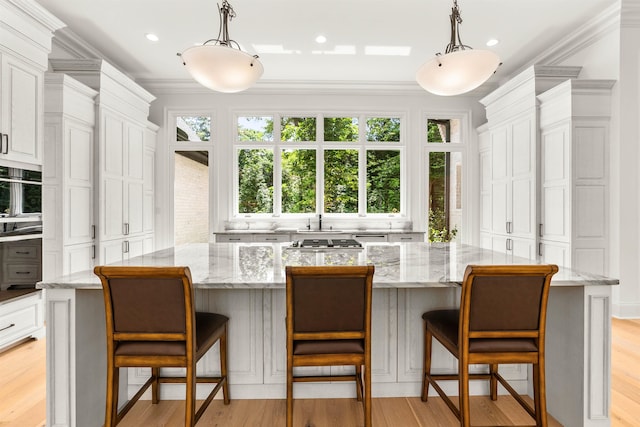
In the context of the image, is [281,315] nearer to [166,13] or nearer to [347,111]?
[166,13]

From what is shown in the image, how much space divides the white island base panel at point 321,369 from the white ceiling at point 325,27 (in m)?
2.95

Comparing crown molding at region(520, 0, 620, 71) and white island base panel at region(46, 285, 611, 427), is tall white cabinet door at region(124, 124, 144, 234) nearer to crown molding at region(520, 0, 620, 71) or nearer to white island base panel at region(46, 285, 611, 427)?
white island base panel at region(46, 285, 611, 427)

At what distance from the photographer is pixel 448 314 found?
192 cm

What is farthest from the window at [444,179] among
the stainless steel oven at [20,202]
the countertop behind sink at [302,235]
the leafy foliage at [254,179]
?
the stainless steel oven at [20,202]

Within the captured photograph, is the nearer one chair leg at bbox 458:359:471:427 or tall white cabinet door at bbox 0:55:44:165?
chair leg at bbox 458:359:471:427

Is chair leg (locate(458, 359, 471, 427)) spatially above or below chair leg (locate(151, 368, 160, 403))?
above

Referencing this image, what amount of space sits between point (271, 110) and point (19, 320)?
4.00m

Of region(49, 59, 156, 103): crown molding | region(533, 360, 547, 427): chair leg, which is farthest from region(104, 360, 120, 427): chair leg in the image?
region(49, 59, 156, 103): crown molding

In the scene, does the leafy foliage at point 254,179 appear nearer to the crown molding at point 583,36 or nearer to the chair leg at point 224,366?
the chair leg at point 224,366

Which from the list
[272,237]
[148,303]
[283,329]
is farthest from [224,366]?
[272,237]

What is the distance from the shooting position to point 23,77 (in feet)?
9.02

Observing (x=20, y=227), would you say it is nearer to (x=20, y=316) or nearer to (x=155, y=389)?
(x=20, y=316)

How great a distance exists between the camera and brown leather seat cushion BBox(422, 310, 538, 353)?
1.54 metres

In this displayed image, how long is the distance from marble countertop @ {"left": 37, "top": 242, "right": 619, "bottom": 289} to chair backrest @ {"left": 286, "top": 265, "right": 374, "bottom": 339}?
87 mm
